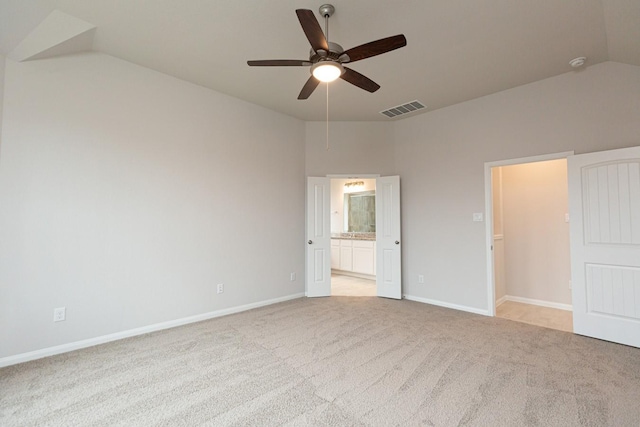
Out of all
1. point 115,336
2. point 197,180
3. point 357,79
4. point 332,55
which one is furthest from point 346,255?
point 332,55

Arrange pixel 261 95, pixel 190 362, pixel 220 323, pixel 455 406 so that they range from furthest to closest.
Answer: pixel 261 95, pixel 220 323, pixel 190 362, pixel 455 406

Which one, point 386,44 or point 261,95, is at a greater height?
point 261,95

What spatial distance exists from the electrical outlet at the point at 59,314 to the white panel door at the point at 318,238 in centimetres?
303

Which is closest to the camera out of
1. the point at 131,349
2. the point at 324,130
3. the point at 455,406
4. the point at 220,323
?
the point at 455,406

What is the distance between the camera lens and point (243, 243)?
415cm

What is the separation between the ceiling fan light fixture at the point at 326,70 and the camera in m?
2.18

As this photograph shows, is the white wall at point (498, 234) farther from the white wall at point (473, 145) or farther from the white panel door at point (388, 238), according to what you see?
the white panel door at point (388, 238)

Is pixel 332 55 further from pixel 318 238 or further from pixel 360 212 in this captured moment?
pixel 360 212

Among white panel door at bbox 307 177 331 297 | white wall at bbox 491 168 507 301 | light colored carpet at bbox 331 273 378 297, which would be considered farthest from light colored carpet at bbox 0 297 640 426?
light colored carpet at bbox 331 273 378 297

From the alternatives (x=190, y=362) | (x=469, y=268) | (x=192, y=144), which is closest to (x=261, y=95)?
(x=192, y=144)

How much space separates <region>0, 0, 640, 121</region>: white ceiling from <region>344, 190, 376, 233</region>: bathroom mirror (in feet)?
12.2

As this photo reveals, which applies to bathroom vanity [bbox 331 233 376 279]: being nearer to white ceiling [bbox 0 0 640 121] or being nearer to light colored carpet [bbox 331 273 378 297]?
light colored carpet [bbox 331 273 378 297]

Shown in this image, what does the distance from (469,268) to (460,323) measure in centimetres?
87

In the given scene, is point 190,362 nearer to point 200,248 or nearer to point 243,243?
point 200,248
